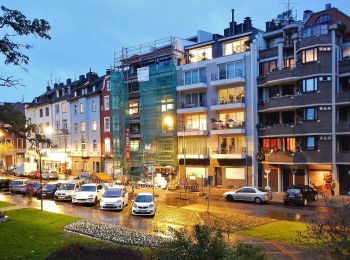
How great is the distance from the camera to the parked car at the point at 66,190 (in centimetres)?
3634

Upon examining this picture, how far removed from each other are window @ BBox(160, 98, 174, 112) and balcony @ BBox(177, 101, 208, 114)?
1.31m

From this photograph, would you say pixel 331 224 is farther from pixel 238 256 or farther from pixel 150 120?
pixel 150 120

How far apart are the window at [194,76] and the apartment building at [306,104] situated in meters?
7.12

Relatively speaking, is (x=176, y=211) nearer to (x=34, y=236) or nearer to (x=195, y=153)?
(x=34, y=236)

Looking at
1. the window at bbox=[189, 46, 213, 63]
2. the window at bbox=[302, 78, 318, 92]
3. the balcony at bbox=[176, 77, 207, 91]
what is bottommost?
the window at bbox=[302, 78, 318, 92]

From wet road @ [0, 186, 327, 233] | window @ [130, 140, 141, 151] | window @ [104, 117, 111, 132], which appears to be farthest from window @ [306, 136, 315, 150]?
window @ [104, 117, 111, 132]

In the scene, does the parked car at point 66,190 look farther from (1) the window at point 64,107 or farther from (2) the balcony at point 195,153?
(1) the window at point 64,107

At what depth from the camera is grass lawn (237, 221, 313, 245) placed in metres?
19.7

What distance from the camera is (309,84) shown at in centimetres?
3869

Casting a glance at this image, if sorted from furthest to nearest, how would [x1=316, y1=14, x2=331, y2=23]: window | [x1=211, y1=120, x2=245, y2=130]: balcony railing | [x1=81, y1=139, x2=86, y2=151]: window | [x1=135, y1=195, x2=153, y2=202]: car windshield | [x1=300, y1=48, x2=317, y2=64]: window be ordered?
[x1=81, y1=139, x2=86, y2=151]: window, [x1=211, y1=120, x2=245, y2=130]: balcony railing, [x1=316, y1=14, x2=331, y2=23]: window, [x1=300, y1=48, x2=317, y2=64]: window, [x1=135, y1=195, x2=153, y2=202]: car windshield

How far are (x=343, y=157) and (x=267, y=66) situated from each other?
12408mm

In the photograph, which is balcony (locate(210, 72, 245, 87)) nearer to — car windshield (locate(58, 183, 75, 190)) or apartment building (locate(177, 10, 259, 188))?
apartment building (locate(177, 10, 259, 188))

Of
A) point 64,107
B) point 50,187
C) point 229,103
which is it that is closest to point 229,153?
point 229,103

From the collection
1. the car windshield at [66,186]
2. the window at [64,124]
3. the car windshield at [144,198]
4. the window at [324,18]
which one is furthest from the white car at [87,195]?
the window at [64,124]
